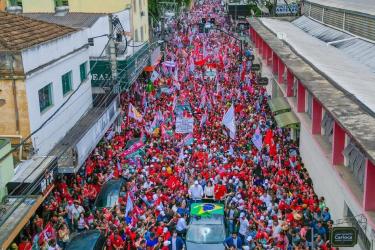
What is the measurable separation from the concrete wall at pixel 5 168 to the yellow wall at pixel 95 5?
23.8 m

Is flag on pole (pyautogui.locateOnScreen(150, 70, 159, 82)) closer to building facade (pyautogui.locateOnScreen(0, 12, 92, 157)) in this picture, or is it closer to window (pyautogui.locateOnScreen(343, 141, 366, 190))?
building facade (pyautogui.locateOnScreen(0, 12, 92, 157))

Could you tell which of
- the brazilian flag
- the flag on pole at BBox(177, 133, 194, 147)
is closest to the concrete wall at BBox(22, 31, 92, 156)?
the flag on pole at BBox(177, 133, 194, 147)

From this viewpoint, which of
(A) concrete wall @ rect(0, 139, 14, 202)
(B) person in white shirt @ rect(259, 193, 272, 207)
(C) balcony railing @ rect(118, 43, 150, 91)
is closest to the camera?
(A) concrete wall @ rect(0, 139, 14, 202)

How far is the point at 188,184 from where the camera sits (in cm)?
2109

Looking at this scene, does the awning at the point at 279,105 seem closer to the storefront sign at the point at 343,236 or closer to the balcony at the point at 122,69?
the balcony at the point at 122,69

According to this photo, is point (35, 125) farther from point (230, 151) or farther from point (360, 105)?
point (360, 105)

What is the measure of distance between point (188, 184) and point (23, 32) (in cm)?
841

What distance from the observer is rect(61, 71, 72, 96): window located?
22391 millimetres

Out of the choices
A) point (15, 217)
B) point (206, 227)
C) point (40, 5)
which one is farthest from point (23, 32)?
point (40, 5)

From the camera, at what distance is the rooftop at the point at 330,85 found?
1145 cm

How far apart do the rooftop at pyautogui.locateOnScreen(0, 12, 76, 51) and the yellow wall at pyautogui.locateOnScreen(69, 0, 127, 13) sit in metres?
15.4

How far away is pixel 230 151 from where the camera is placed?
23.1 metres

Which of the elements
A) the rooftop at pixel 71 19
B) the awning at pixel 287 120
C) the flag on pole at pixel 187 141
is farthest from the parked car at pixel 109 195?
the rooftop at pixel 71 19

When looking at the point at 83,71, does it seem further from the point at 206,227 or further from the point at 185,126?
the point at 206,227
